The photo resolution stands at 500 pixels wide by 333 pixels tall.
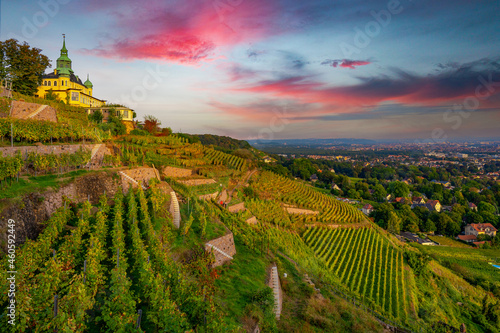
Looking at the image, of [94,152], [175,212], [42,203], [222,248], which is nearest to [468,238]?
[222,248]

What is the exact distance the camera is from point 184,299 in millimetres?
7543

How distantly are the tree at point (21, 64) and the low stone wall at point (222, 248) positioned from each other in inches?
974

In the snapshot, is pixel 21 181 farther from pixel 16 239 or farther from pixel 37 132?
pixel 37 132

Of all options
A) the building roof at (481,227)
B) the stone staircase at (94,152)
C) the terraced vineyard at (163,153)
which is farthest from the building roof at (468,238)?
the stone staircase at (94,152)

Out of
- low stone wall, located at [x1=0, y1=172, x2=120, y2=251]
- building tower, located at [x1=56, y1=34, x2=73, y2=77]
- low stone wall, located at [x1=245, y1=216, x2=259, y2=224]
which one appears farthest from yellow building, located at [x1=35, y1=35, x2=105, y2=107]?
low stone wall, located at [x1=245, y1=216, x2=259, y2=224]

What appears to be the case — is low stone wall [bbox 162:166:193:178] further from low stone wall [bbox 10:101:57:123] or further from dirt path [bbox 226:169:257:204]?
low stone wall [bbox 10:101:57:123]

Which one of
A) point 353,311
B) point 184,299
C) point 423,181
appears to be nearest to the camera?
point 184,299

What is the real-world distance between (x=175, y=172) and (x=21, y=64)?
59.0 feet

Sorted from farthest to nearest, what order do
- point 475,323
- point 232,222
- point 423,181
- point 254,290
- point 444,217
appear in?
point 423,181
point 444,217
point 475,323
point 232,222
point 254,290

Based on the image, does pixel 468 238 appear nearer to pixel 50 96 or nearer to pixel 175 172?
pixel 175 172

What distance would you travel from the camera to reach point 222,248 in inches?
560

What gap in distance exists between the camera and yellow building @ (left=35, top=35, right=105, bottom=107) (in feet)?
112

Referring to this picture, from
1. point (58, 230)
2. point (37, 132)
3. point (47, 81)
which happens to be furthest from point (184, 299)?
point (47, 81)

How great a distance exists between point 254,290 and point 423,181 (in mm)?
117486
